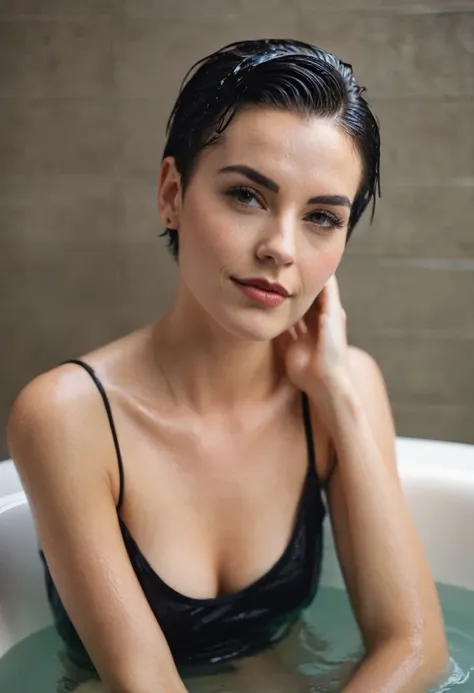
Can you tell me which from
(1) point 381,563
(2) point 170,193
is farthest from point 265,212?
(1) point 381,563

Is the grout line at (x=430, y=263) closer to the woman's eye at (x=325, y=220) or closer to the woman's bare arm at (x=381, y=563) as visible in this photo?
the woman's bare arm at (x=381, y=563)

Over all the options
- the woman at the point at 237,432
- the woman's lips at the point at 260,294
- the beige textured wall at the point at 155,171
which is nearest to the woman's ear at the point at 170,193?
the woman at the point at 237,432

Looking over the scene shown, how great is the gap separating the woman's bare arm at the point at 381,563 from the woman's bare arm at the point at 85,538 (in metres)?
0.25

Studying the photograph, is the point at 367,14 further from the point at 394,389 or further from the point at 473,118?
the point at 394,389

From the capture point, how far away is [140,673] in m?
0.84

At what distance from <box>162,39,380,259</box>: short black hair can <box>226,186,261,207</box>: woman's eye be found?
2.3 inches

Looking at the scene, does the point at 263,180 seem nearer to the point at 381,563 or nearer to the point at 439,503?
the point at 381,563

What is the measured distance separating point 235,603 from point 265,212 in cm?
46

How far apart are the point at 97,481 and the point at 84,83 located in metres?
1.29

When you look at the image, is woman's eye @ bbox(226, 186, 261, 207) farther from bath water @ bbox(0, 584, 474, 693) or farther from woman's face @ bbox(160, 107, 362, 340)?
bath water @ bbox(0, 584, 474, 693)

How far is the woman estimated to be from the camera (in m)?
0.84

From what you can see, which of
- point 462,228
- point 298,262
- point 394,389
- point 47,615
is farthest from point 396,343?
point 298,262

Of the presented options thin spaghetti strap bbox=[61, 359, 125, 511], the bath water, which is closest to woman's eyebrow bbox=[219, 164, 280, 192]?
thin spaghetti strap bbox=[61, 359, 125, 511]

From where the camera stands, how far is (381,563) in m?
0.99
